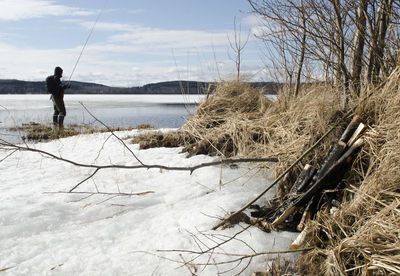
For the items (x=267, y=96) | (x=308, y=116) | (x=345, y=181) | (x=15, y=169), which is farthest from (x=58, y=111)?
(x=345, y=181)

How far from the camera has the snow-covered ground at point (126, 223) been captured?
71.4 inches

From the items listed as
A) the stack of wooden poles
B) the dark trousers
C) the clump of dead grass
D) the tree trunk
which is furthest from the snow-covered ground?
the dark trousers

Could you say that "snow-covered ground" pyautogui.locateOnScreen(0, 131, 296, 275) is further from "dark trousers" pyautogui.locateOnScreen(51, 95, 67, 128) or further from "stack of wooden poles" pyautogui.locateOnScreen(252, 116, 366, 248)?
"dark trousers" pyautogui.locateOnScreen(51, 95, 67, 128)

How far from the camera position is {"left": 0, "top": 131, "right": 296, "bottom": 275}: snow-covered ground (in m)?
1.81

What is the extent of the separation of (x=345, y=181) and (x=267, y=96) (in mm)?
2773

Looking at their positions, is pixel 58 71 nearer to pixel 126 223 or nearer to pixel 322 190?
pixel 126 223

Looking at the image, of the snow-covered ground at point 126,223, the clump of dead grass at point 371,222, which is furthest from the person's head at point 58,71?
the clump of dead grass at point 371,222

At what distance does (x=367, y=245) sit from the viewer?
145cm

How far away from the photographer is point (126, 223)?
2334mm

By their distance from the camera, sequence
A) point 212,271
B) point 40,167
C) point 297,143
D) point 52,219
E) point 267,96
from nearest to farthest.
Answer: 1. point 212,271
2. point 52,219
3. point 297,143
4. point 40,167
5. point 267,96

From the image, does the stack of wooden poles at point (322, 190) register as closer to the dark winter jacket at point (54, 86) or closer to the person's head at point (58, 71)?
the dark winter jacket at point (54, 86)

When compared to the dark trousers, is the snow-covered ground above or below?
below

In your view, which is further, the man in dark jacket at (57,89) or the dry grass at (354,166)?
the man in dark jacket at (57,89)

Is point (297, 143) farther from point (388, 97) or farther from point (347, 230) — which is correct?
point (347, 230)
